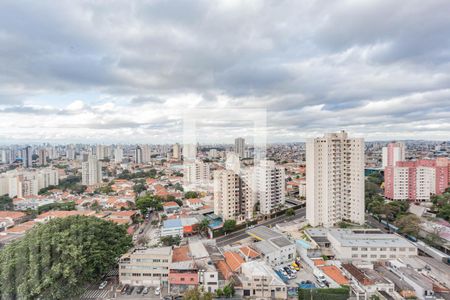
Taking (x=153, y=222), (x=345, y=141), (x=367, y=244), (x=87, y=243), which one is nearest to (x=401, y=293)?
(x=367, y=244)

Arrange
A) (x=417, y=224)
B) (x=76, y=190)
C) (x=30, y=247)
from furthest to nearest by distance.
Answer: (x=76, y=190) < (x=417, y=224) < (x=30, y=247)

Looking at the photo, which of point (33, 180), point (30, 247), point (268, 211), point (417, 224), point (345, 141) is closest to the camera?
point (30, 247)

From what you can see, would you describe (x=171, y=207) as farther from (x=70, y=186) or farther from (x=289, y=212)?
(x=70, y=186)

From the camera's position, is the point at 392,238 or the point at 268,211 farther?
the point at 268,211

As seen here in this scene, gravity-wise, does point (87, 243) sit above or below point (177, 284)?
above

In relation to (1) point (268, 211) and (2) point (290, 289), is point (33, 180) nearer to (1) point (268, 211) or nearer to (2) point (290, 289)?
(1) point (268, 211)

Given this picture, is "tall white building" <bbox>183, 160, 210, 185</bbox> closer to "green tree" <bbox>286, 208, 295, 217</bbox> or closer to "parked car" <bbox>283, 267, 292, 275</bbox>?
"green tree" <bbox>286, 208, 295, 217</bbox>

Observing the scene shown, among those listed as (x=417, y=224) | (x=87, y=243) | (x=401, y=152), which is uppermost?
(x=401, y=152)
